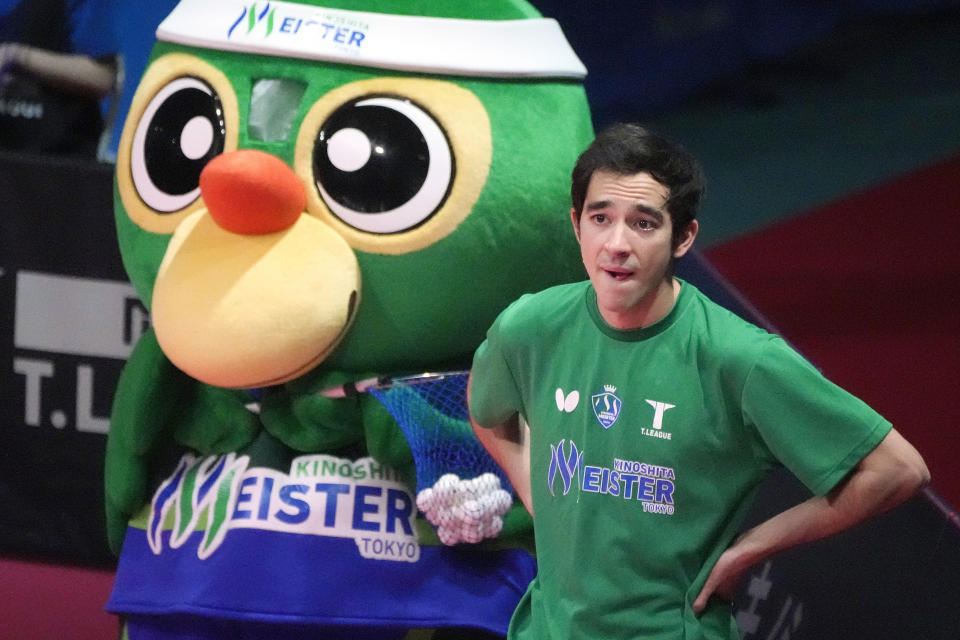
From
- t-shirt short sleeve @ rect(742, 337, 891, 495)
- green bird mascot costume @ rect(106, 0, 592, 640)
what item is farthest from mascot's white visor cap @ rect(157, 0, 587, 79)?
t-shirt short sleeve @ rect(742, 337, 891, 495)

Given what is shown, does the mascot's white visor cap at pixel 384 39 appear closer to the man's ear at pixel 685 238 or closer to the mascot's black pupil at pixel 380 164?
the mascot's black pupil at pixel 380 164

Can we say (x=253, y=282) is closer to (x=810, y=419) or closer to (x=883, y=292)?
(x=810, y=419)

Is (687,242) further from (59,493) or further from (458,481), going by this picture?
(59,493)

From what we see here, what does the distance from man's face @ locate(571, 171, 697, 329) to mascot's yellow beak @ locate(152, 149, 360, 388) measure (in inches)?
23.9

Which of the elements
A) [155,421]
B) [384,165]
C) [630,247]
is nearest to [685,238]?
[630,247]

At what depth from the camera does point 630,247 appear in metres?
1.66

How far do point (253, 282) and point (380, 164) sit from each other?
0.94ft

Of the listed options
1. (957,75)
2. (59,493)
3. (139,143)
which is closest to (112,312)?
(59,493)

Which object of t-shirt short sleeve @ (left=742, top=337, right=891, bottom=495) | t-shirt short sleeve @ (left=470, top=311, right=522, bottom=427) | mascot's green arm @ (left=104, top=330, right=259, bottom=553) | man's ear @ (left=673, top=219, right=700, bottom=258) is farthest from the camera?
mascot's green arm @ (left=104, top=330, right=259, bottom=553)

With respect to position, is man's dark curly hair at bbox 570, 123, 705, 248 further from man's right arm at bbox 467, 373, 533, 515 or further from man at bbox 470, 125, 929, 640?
man's right arm at bbox 467, 373, 533, 515

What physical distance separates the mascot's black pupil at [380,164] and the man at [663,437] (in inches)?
20.2

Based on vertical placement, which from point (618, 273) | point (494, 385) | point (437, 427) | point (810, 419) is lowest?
point (437, 427)

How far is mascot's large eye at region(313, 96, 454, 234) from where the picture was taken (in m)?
2.20

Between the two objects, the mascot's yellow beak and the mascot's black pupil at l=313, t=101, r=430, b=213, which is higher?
the mascot's black pupil at l=313, t=101, r=430, b=213
